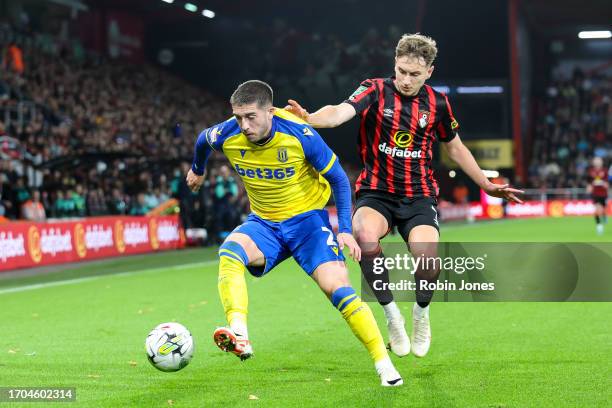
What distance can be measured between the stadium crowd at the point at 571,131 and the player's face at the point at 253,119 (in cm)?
4338

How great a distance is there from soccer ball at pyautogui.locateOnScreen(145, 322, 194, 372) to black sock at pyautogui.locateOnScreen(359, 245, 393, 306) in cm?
182

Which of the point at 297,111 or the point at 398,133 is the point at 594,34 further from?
the point at 297,111

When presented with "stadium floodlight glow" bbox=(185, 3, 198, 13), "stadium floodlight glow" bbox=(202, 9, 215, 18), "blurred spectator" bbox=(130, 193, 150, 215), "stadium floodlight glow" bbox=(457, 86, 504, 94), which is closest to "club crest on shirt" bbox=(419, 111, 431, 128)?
"blurred spectator" bbox=(130, 193, 150, 215)

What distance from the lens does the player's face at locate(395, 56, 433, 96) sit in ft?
25.7

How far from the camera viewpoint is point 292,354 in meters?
8.78

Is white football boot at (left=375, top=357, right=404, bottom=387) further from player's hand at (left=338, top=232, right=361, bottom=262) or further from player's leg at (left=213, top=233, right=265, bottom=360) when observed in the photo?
player's leg at (left=213, top=233, right=265, bottom=360)

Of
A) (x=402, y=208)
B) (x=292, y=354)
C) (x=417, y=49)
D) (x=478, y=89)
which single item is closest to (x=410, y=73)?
(x=417, y=49)

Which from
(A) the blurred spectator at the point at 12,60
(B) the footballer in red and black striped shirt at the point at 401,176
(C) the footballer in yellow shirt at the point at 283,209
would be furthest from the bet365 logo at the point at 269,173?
(A) the blurred spectator at the point at 12,60

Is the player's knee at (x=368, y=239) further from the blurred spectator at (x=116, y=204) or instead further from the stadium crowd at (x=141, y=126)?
the blurred spectator at (x=116, y=204)

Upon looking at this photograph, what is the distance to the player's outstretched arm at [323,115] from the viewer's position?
7.23 metres

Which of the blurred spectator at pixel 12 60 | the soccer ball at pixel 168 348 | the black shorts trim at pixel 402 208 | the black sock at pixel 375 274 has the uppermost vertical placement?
the blurred spectator at pixel 12 60

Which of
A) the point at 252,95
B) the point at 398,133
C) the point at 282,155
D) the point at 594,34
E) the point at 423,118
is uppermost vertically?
the point at 594,34

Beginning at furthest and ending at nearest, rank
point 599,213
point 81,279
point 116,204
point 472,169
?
point 599,213, point 116,204, point 81,279, point 472,169

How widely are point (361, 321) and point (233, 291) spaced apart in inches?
34.2
